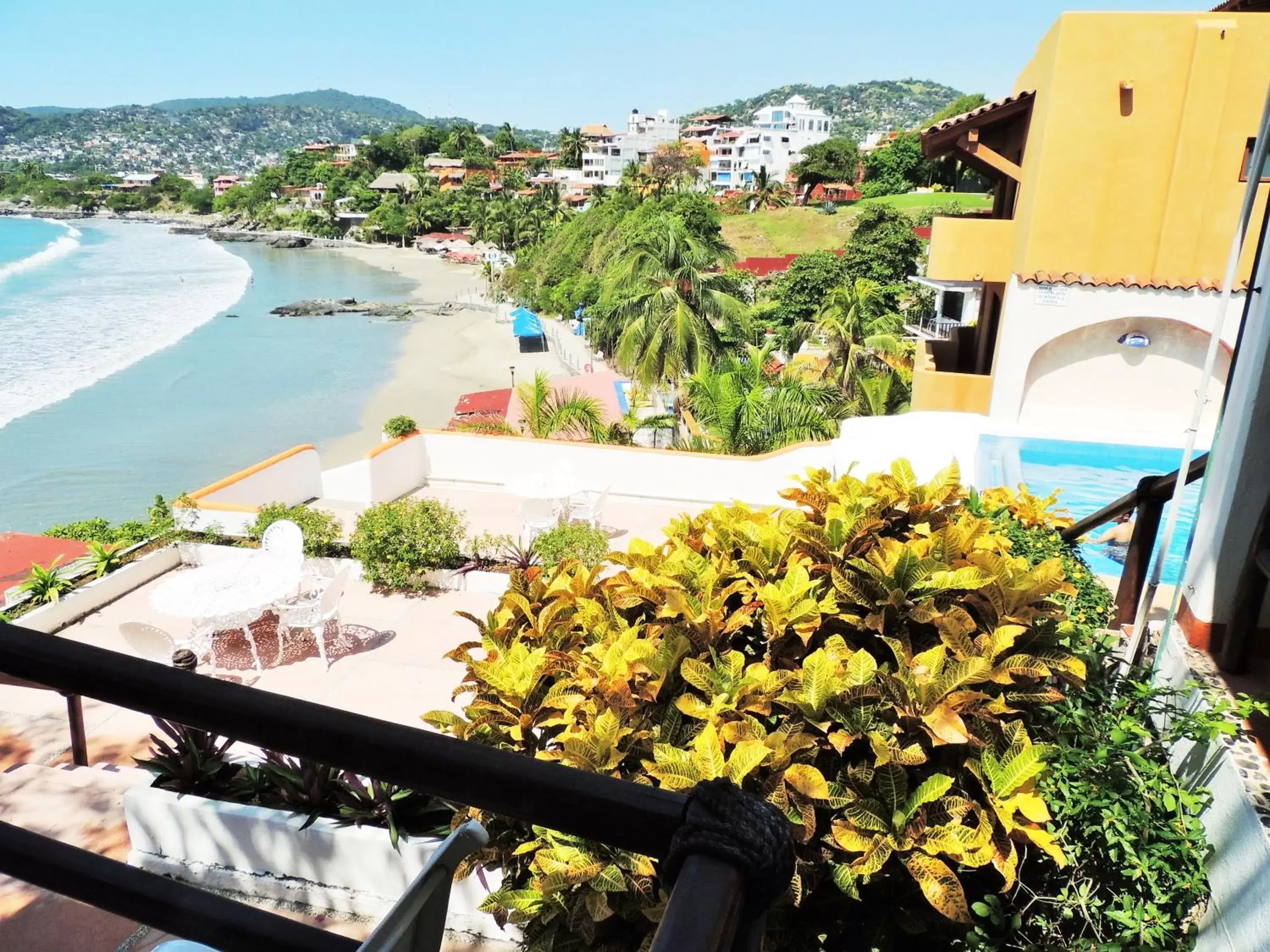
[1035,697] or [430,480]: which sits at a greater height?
[1035,697]

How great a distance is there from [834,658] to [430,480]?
1241cm

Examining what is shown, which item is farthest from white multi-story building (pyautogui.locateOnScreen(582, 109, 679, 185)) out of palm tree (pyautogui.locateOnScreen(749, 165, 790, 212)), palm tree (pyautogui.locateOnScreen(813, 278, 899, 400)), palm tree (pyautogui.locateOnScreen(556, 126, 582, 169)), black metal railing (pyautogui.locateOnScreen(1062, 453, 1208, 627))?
black metal railing (pyautogui.locateOnScreen(1062, 453, 1208, 627))

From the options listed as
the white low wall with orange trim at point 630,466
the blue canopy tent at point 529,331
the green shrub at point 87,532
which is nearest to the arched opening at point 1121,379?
the white low wall with orange trim at point 630,466

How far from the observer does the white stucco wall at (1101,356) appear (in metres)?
13.0

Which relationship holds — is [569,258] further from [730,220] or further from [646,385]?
[646,385]

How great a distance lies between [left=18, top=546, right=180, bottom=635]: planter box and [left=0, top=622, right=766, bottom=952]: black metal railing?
31.1 feet

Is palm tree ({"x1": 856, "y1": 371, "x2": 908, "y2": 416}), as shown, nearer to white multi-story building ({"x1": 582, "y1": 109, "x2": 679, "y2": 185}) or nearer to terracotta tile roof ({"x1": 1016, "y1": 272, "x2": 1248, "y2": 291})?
terracotta tile roof ({"x1": 1016, "y1": 272, "x2": 1248, "y2": 291})

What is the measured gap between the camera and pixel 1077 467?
1301 centimetres

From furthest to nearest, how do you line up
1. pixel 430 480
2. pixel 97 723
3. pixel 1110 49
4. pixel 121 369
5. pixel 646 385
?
pixel 121 369 → pixel 646 385 → pixel 430 480 → pixel 1110 49 → pixel 97 723

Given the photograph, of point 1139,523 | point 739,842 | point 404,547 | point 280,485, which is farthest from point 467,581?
point 739,842

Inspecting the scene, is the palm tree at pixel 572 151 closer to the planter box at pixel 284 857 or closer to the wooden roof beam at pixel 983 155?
the wooden roof beam at pixel 983 155

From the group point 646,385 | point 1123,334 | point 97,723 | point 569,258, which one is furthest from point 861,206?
point 97,723

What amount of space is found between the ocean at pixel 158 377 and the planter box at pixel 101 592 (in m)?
9.89

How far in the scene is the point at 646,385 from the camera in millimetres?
21141
